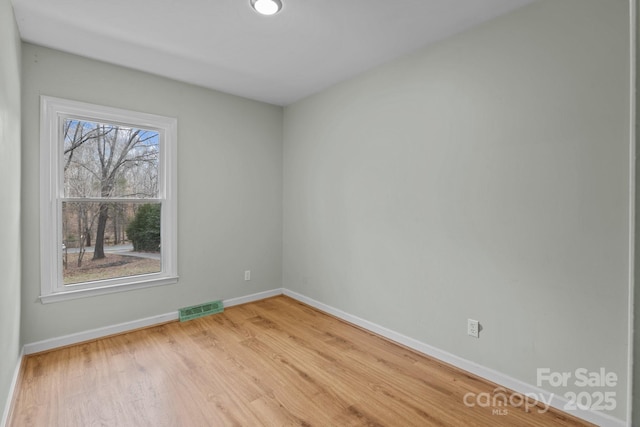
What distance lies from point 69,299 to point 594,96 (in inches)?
160

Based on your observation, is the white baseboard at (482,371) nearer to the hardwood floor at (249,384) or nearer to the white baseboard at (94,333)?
the hardwood floor at (249,384)

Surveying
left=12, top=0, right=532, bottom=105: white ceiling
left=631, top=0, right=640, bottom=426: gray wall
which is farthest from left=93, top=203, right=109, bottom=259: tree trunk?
left=631, top=0, right=640, bottom=426: gray wall

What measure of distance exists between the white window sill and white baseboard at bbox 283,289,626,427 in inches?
70.3

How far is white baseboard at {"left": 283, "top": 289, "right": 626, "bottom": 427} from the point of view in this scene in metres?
1.86

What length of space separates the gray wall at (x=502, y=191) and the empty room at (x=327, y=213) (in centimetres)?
1

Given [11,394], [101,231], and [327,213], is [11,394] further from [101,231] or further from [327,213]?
[327,213]

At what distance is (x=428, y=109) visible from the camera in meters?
2.61

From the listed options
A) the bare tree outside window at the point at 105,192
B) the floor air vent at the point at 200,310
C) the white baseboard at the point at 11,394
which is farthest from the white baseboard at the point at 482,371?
the white baseboard at the point at 11,394

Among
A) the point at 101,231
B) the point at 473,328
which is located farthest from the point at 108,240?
the point at 473,328

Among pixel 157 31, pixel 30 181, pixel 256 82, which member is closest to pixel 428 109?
pixel 256 82

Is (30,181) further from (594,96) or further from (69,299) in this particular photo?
(594,96)

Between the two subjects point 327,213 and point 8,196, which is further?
point 327,213

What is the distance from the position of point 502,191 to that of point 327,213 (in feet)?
5.96

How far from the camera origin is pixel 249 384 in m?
2.23
